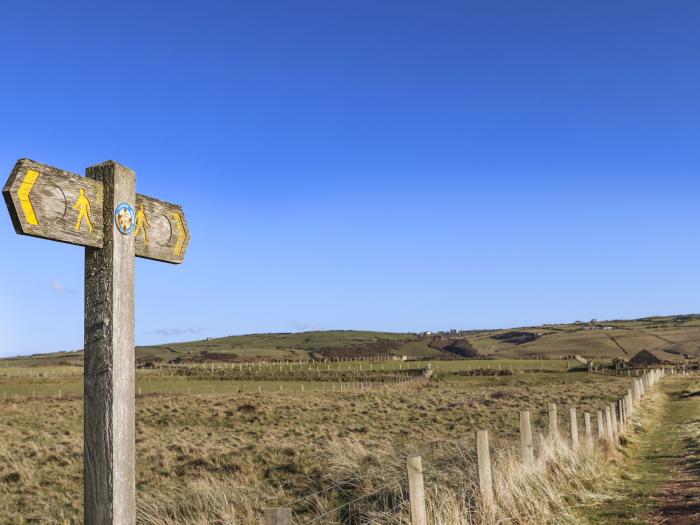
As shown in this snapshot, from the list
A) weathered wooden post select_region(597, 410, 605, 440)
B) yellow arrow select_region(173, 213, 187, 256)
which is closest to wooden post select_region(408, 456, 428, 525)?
yellow arrow select_region(173, 213, 187, 256)

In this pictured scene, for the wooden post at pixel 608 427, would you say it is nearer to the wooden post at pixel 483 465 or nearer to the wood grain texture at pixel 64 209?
the wooden post at pixel 483 465

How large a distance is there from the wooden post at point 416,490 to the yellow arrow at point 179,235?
3.12m

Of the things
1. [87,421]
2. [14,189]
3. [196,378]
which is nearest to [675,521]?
[87,421]

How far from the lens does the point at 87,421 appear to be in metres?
3.57

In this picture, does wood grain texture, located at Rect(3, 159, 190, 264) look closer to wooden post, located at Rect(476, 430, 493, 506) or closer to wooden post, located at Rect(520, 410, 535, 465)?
wooden post, located at Rect(476, 430, 493, 506)

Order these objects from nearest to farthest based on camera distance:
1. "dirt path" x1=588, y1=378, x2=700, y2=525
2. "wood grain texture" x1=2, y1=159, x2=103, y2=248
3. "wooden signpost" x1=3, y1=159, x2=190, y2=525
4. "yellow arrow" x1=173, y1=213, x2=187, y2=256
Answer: "wood grain texture" x1=2, y1=159, x2=103, y2=248
"wooden signpost" x1=3, y1=159, x2=190, y2=525
"yellow arrow" x1=173, y1=213, x2=187, y2=256
"dirt path" x1=588, y1=378, x2=700, y2=525

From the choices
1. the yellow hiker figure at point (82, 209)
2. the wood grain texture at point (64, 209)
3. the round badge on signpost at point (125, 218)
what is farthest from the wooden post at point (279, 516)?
the yellow hiker figure at point (82, 209)

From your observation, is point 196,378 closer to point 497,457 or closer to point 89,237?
point 497,457

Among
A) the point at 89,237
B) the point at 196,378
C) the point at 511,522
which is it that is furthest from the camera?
the point at 196,378

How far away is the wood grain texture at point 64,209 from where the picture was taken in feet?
10.4

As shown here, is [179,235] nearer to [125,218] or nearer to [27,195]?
[125,218]

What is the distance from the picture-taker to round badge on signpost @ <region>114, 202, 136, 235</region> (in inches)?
146

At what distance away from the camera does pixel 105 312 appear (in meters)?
3.59

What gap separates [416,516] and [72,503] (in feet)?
29.0
